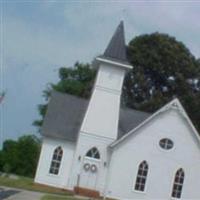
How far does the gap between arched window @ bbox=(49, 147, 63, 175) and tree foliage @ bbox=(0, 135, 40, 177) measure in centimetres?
853

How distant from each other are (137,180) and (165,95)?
23.7 metres

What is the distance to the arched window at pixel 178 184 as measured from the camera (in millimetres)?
42406

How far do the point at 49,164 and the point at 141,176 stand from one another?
578 cm

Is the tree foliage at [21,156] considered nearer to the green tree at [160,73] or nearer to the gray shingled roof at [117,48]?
the gray shingled roof at [117,48]

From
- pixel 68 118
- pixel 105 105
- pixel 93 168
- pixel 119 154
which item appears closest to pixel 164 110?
pixel 105 105

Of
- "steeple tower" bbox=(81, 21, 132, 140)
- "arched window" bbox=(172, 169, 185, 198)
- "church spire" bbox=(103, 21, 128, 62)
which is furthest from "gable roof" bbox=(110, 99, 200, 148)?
"church spire" bbox=(103, 21, 128, 62)

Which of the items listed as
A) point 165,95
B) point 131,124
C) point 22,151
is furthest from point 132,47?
point 131,124

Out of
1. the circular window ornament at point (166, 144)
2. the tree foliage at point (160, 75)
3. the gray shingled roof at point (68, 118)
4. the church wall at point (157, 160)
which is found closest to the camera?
the church wall at point (157, 160)

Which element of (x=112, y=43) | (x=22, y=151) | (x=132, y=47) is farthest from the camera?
(x=132, y=47)

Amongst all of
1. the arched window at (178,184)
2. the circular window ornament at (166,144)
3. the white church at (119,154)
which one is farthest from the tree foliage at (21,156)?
the arched window at (178,184)

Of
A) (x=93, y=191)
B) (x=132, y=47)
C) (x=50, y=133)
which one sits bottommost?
(x=93, y=191)

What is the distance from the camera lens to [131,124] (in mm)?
43906

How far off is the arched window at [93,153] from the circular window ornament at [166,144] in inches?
153

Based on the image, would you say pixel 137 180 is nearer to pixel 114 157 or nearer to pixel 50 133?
pixel 114 157
